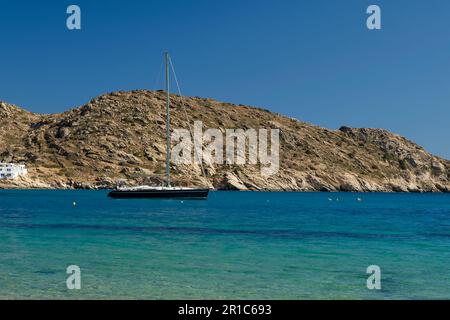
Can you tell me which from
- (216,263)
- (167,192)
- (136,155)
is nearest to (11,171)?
(136,155)

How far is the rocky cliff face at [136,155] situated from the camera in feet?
493

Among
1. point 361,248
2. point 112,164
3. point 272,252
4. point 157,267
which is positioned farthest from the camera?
point 112,164

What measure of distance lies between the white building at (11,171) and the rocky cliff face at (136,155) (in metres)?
2.58

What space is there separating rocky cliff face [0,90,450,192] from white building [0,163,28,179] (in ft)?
8.47

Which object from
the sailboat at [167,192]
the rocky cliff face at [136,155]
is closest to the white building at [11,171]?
the rocky cliff face at [136,155]

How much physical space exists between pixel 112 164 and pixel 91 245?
12919 cm

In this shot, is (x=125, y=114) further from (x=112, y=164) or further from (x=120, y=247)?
(x=120, y=247)

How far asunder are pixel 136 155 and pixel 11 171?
36.5 metres

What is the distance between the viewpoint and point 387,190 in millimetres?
191125

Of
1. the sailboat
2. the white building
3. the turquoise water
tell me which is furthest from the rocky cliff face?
the turquoise water

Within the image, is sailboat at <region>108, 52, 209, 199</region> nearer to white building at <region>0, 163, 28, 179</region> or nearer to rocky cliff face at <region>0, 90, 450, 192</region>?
rocky cliff face at <region>0, 90, 450, 192</region>

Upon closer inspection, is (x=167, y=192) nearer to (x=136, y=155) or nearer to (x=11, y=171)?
(x=136, y=155)

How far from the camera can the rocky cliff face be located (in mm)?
150375
